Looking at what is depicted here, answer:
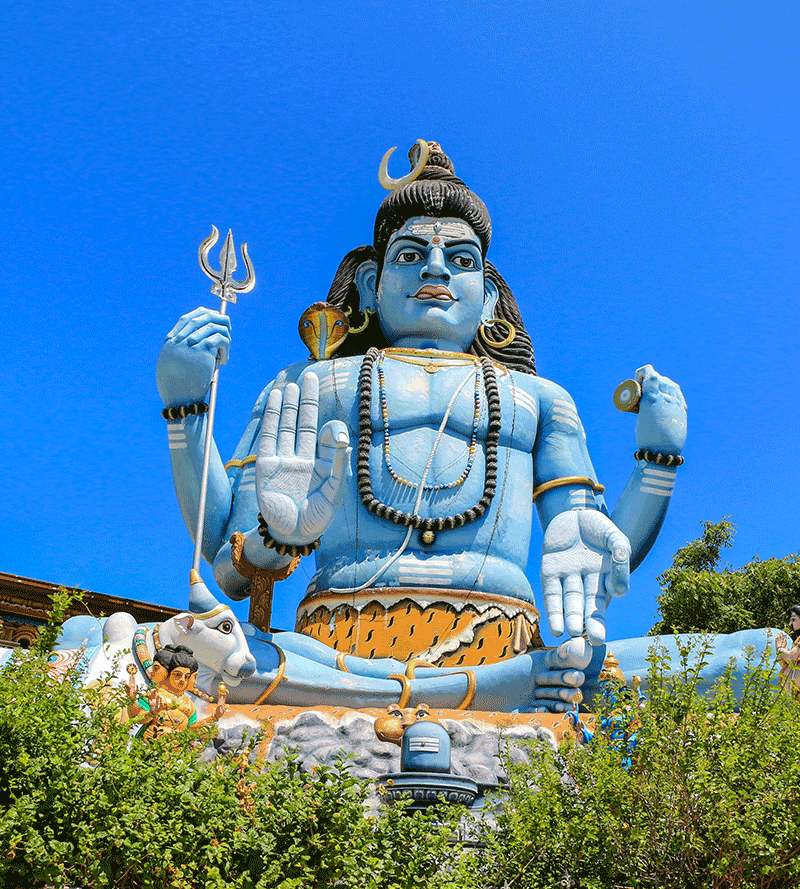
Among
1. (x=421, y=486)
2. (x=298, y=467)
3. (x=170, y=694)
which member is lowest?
(x=170, y=694)

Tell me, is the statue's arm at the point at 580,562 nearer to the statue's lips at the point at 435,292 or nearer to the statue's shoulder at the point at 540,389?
the statue's shoulder at the point at 540,389

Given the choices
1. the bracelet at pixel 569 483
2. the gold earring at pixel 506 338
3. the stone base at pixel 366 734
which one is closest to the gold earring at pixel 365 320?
the gold earring at pixel 506 338

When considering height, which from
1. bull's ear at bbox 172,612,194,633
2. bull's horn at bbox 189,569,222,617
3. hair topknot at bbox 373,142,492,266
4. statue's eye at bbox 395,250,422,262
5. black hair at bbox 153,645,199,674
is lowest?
black hair at bbox 153,645,199,674

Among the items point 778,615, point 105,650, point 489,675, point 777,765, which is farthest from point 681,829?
point 778,615

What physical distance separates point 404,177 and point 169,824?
634 centimetres

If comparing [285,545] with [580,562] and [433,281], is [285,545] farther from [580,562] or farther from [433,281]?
[433,281]

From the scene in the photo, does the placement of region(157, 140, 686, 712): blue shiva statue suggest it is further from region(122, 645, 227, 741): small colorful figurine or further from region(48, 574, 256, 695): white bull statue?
region(122, 645, 227, 741): small colorful figurine

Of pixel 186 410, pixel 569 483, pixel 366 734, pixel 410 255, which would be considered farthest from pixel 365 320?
pixel 366 734

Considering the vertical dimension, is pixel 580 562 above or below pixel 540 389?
below

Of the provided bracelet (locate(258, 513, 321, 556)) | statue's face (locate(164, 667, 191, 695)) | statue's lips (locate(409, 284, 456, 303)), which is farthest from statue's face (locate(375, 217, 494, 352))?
statue's face (locate(164, 667, 191, 695))

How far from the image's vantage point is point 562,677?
7258mm

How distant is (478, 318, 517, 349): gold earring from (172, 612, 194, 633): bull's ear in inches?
146

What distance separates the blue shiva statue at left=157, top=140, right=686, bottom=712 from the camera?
736cm

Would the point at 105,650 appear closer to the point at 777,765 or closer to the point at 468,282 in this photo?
the point at 777,765
